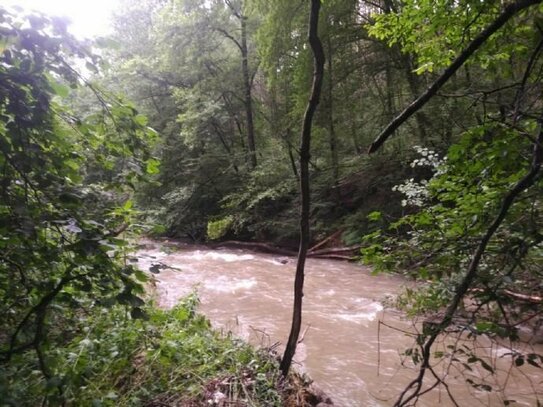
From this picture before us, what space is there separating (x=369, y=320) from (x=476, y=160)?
4521 mm

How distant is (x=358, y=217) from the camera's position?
11.3 m

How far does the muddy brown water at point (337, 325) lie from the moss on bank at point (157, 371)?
0.63 m

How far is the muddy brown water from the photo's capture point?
3.79 metres

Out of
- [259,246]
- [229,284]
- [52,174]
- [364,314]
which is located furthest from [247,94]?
[52,174]

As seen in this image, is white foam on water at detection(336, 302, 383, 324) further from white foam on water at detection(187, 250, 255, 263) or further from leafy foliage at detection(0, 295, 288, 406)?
white foam on water at detection(187, 250, 255, 263)

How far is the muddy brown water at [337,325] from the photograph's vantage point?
3.79 metres

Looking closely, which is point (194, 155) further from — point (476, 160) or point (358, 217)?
point (476, 160)

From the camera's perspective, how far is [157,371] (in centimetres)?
299

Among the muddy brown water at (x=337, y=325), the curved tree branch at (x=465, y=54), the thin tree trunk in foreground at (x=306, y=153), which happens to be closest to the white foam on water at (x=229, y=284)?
the muddy brown water at (x=337, y=325)

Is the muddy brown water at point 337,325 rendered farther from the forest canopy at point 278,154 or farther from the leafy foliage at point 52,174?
the forest canopy at point 278,154

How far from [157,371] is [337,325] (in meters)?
3.46

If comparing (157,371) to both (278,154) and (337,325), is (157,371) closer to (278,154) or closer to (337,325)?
(337,325)

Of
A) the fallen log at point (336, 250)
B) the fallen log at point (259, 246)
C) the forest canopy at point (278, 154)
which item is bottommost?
the fallen log at point (259, 246)

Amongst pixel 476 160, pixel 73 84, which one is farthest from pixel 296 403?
pixel 73 84
